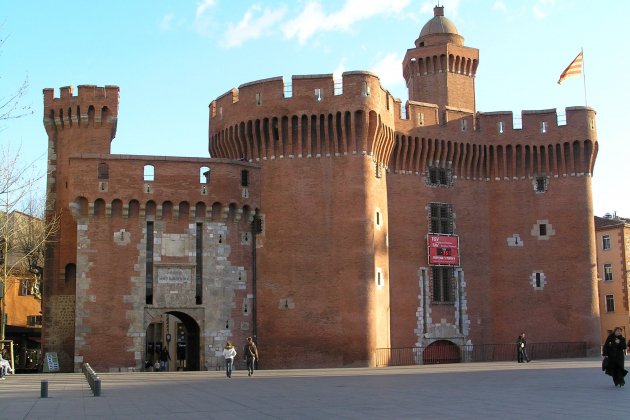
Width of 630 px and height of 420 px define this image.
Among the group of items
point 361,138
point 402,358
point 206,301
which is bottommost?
point 402,358

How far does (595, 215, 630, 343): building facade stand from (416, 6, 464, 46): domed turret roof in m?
23.8

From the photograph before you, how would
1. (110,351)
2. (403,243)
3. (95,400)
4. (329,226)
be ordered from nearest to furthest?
1. (95,400)
2. (110,351)
3. (329,226)
4. (403,243)

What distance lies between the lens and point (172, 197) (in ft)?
134

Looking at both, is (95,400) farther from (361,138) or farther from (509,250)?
(509,250)

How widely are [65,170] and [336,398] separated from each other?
94.0ft

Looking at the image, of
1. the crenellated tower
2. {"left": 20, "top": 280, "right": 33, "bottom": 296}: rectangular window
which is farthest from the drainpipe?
{"left": 20, "top": 280, "right": 33, "bottom": 296}: rectangular window

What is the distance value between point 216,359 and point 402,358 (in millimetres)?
10449

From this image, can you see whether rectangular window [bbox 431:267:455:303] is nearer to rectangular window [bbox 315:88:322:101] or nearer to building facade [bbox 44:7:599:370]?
building facade [bbox 44:7:599:370]

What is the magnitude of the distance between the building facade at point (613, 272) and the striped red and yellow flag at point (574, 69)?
71.9 ft

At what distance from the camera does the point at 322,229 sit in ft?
138

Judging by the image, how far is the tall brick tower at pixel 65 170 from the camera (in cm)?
4328

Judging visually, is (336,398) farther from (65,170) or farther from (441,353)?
(65,170)

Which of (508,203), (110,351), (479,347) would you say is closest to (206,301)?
(110,351)

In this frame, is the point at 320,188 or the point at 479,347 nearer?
the point at 320,188
